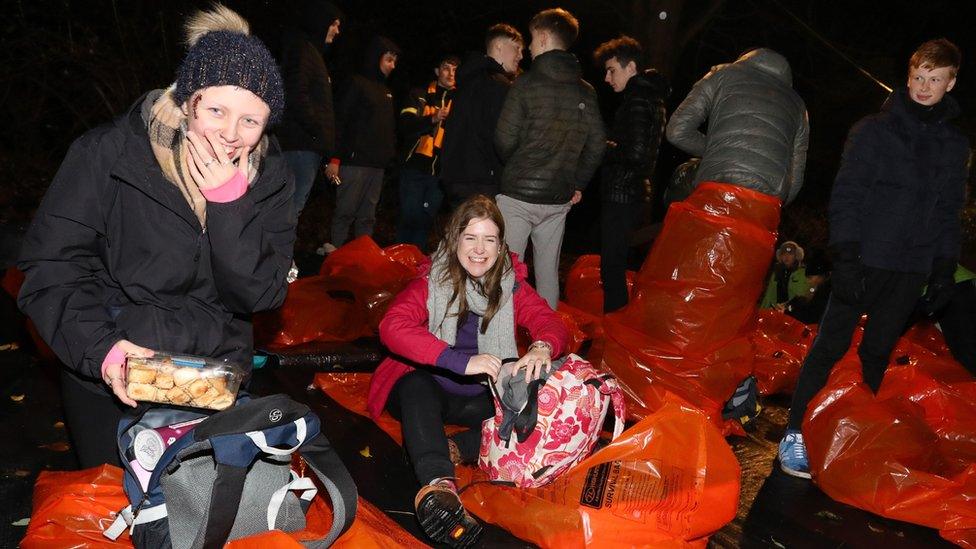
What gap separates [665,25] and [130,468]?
10.0m

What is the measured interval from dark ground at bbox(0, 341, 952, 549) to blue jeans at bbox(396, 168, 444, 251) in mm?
2749

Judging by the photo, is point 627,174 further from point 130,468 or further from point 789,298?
point 130,468

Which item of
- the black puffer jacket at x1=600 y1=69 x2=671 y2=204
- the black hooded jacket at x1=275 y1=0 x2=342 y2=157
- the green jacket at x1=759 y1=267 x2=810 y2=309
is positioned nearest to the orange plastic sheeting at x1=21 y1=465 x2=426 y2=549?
the black puffer jacket at x1=600 y1=69 x2=671 y2=204

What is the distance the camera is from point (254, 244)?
6.96 feet

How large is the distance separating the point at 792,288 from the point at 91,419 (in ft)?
18.3

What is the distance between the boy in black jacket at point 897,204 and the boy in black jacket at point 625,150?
153 centimetres

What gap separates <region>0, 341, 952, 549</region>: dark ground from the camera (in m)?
3.07

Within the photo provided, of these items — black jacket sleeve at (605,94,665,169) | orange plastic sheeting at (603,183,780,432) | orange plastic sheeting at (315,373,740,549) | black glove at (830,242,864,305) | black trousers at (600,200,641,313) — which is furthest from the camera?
black trousers at (600,200,641,313)

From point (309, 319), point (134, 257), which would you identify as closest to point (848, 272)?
point (134, 257)

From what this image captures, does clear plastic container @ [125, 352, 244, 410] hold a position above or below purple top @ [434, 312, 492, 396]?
above

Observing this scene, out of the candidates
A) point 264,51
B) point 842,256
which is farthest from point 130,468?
point 842,256

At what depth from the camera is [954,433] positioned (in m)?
4.04

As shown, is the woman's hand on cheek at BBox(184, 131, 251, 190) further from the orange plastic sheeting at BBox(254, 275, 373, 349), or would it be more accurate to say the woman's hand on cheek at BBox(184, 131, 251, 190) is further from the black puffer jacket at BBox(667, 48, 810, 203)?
the orange plastic sheeting at BBox(254, 275, 373, 349)

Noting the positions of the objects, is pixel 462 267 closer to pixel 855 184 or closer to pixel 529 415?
pixel 529 415
